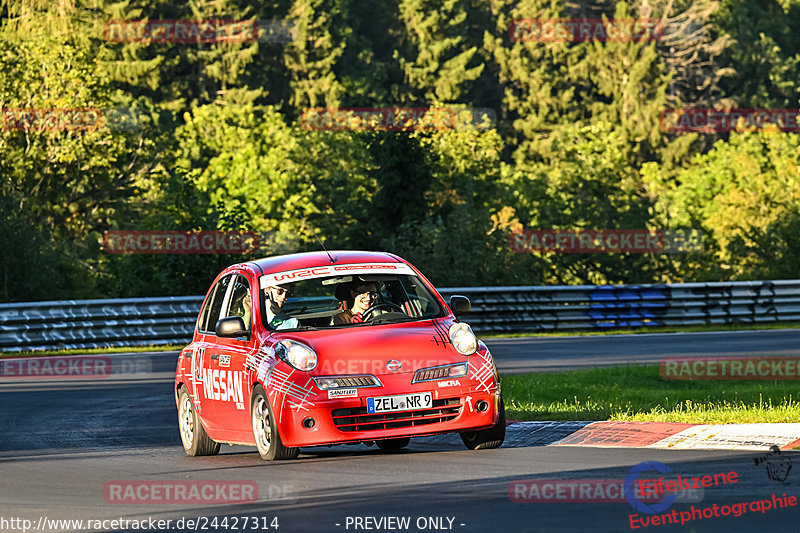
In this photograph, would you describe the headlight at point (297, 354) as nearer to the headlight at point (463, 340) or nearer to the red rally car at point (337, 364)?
the red rally car at point (337, 364)

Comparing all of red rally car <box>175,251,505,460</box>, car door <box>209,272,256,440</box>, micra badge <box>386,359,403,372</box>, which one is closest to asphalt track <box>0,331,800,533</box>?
red rally car <box>175,251,505,460</box>

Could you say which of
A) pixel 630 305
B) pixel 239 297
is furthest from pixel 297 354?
pixel 630 305

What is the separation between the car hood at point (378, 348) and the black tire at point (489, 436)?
0.59 metres

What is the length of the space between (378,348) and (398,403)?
46cm

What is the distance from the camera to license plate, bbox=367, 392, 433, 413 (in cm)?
1042

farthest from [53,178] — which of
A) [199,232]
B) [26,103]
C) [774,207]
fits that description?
[774,207]

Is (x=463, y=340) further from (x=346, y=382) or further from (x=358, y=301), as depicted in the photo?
(x=358, y=301)

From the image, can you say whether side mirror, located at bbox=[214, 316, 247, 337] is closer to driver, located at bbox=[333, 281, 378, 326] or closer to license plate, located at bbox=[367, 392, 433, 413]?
driver, located at bbox=[333, 281, 378, 326]

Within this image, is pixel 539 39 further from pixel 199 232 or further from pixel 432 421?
pixel 432 421

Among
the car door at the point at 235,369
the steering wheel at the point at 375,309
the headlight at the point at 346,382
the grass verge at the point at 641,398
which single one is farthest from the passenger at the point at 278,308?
the grass verge at the point at 641,398

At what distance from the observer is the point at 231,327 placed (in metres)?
11.2

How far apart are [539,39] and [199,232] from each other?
58805 millimetres

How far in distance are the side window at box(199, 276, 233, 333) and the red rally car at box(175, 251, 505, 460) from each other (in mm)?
37

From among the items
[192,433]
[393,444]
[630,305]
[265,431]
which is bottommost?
[630,305]
